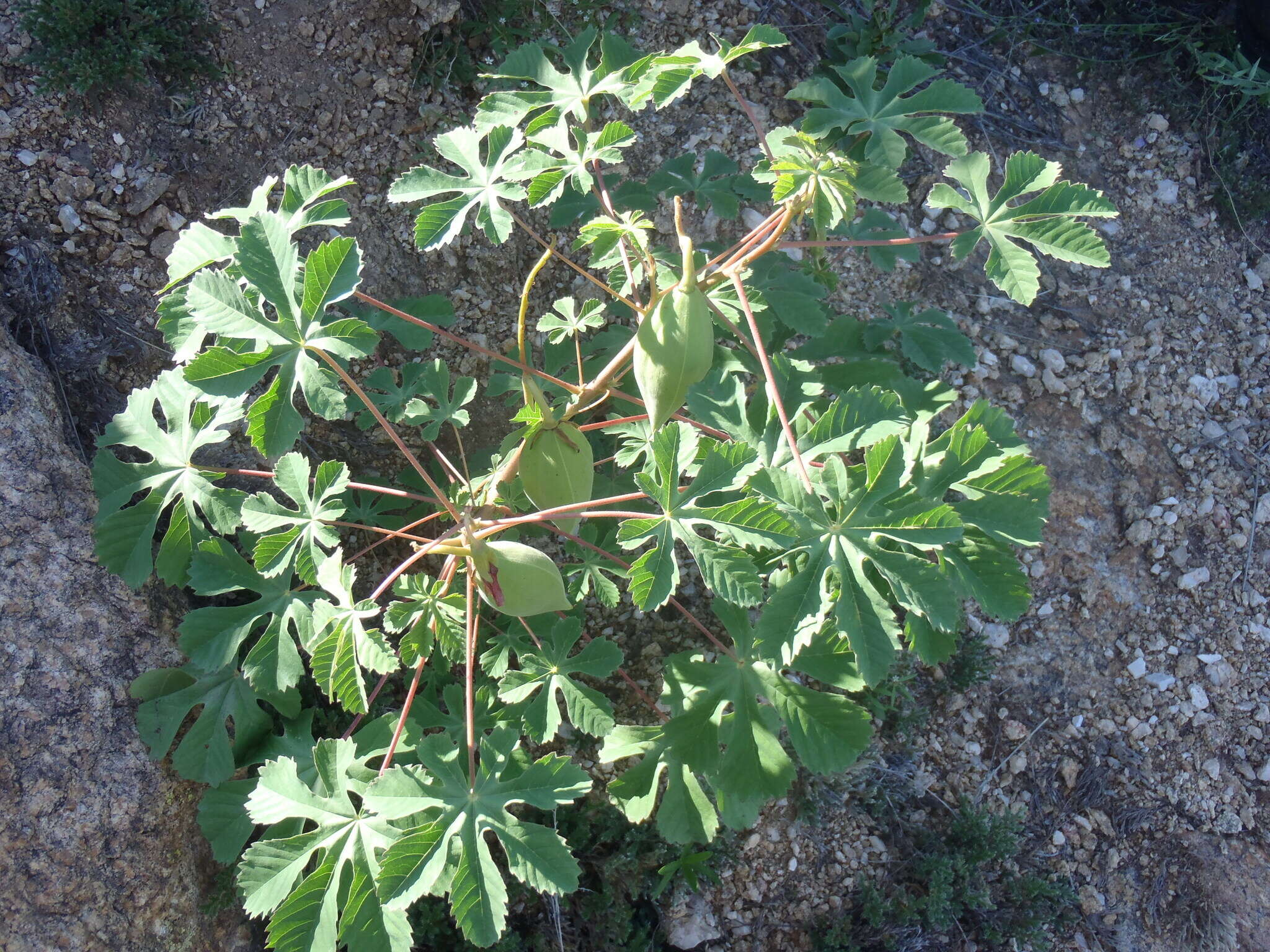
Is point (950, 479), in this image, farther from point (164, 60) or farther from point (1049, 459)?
point (164, 60)

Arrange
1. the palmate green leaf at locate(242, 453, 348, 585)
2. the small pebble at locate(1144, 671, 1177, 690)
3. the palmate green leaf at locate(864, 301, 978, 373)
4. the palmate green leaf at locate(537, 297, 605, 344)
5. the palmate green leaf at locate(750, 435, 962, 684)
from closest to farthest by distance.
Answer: the palmate green leaf at locate(750, 435, 962, 684), the palmate green leaf at locate(242, 453, 348, 585), the palmate green leaf at locate(537, 297, 605, 344), the palmate green leaf at locate(864, 301, 978, 373), the small pebble at locate(1144, 671, 1177, 690)

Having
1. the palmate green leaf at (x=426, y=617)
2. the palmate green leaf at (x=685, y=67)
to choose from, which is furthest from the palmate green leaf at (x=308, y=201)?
the palmate green leaf at (x=426, y=617)

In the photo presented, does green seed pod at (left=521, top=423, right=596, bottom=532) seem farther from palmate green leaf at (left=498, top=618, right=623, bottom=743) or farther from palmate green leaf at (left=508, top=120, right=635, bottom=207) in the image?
palmate green leaf at (left=508, top=120, right=635, bottom=207)

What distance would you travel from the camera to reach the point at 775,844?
213 centimetres

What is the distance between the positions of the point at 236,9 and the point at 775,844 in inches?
98.9

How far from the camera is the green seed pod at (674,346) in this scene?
146cm

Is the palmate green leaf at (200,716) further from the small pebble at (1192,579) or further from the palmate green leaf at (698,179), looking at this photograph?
the small pebble at (1192,579)

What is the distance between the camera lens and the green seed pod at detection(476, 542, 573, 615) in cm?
152

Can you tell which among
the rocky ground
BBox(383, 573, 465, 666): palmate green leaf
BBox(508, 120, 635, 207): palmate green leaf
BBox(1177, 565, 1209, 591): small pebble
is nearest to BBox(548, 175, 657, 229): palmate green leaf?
the rocky ground

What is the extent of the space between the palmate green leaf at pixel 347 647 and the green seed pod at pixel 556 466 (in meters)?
0.36

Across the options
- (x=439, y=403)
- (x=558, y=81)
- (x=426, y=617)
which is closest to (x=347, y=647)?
(x=426, y=617)

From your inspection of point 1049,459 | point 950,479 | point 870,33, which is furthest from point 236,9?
point 1049,459

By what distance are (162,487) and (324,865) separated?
0.82 meters

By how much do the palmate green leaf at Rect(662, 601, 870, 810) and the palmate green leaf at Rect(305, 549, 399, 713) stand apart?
56 cm
